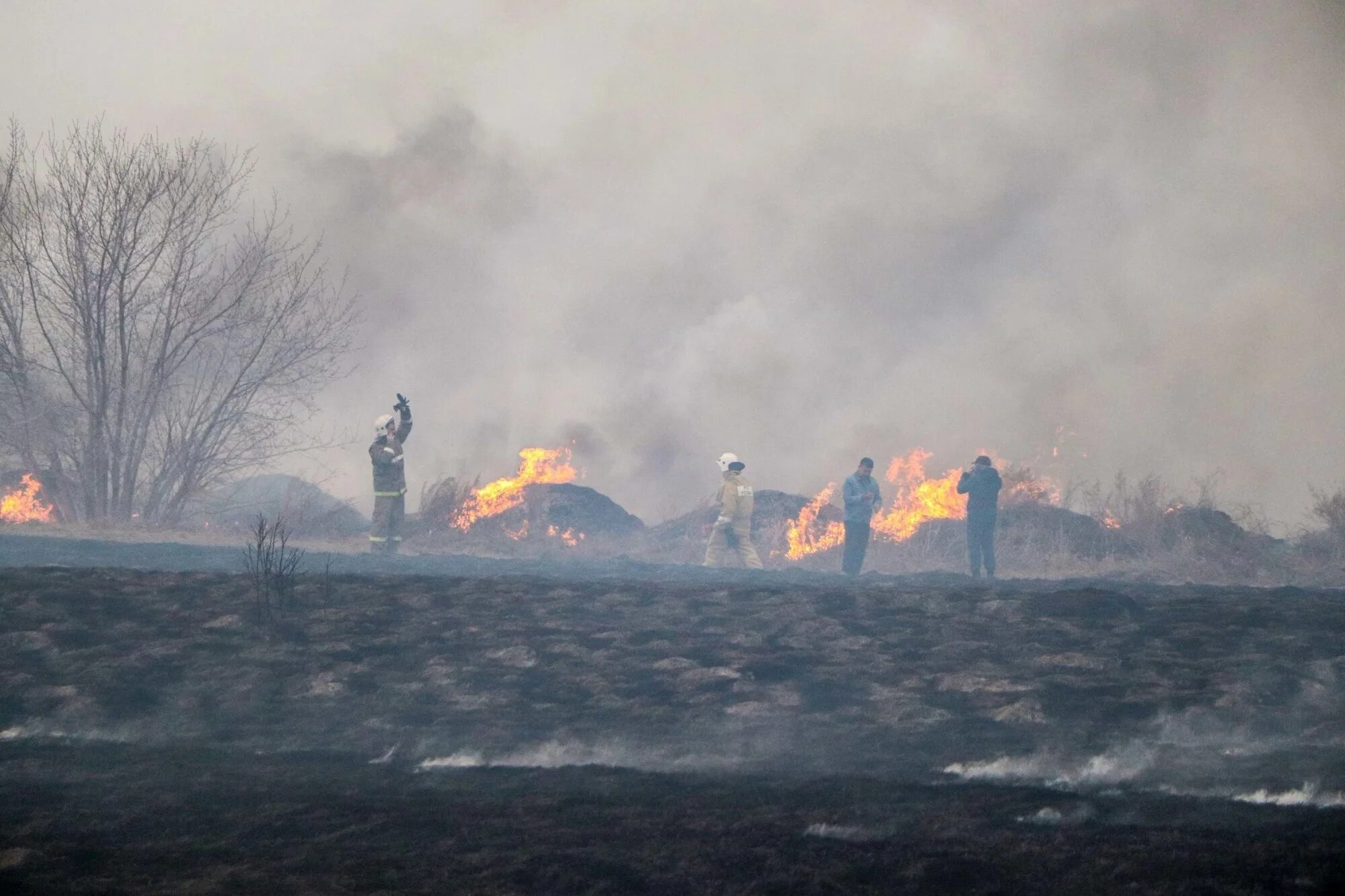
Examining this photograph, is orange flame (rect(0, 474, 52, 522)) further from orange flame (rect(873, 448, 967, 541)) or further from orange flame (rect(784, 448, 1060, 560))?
orange flame (rect(873, 448, 967, 541))

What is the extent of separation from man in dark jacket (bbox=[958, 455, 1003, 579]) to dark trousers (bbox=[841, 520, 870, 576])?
180 cm

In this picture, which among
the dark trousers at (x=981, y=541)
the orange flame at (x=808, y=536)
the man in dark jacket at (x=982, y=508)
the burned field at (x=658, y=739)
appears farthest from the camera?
the orange flame at (x=808, y=536)

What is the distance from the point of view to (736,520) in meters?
20.3

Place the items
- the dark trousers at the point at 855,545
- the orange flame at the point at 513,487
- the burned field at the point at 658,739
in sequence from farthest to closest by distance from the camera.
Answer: the orange flame at the point at 513,487 < the dark trousers at the point at 855,545 < the burned field at the point at 658,739

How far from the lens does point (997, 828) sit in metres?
5.52

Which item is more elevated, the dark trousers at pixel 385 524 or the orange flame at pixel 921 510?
the orange flame at pixel 921 510

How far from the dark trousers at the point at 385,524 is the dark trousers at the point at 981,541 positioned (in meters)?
9.83

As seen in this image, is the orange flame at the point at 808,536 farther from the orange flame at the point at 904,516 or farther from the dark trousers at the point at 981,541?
the dark trousers at the point at 981,541

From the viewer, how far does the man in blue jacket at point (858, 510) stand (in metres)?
18.8

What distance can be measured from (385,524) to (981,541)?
10.3m

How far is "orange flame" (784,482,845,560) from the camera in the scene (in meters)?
25.2

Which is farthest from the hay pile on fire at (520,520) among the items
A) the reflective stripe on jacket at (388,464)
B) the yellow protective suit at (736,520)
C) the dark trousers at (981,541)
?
the dark trousers at (981,541)

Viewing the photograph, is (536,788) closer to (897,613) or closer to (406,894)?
(406,894)

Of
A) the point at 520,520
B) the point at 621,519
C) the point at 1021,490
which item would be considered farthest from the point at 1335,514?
the point at 520,520
